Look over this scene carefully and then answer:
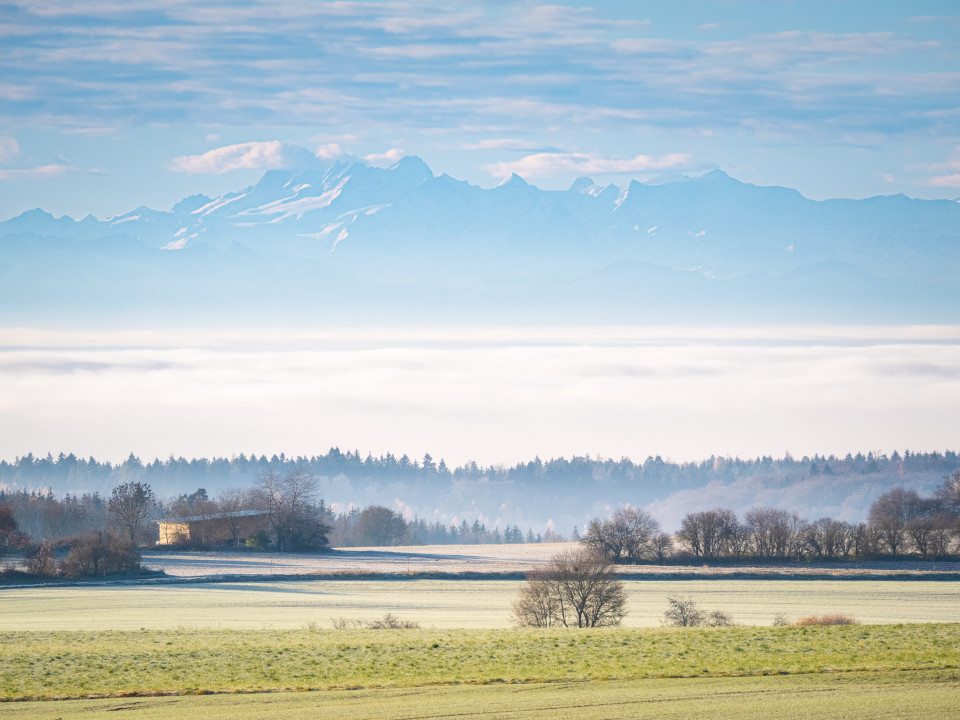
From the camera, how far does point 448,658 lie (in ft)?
102

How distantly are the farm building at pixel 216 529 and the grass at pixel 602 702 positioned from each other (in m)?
78.5

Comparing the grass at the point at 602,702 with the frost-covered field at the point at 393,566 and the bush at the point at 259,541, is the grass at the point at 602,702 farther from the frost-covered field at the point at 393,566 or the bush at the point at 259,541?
the bush at the point at 259,541

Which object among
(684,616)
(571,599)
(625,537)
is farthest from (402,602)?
(625,537)

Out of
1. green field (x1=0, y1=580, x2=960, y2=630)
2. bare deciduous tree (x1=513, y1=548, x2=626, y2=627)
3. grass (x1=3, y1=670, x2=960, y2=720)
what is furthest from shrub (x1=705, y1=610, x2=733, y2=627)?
grass (x1=3, y1=670, x2=960, y2=720)

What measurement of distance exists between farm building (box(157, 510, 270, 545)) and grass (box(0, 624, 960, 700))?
67248mm

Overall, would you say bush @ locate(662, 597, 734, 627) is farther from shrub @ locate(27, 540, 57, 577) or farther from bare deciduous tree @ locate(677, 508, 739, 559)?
shrub @ locate(27, 540, 57, 577)

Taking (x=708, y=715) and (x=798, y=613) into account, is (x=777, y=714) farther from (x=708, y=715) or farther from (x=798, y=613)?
(x=798, y=613)

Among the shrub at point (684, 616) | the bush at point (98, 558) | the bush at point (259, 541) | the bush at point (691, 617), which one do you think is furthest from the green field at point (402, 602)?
the bush at point (259, 541)

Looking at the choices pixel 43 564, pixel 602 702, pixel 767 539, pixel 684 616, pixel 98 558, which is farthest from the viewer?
pixel 767 539

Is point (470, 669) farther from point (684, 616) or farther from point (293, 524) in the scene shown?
point (293, 524)

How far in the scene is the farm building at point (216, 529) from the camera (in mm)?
102812

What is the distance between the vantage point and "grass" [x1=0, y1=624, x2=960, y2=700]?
2777 centimetres

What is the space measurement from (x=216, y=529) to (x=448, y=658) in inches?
3043

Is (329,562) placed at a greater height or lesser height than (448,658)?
lesser
